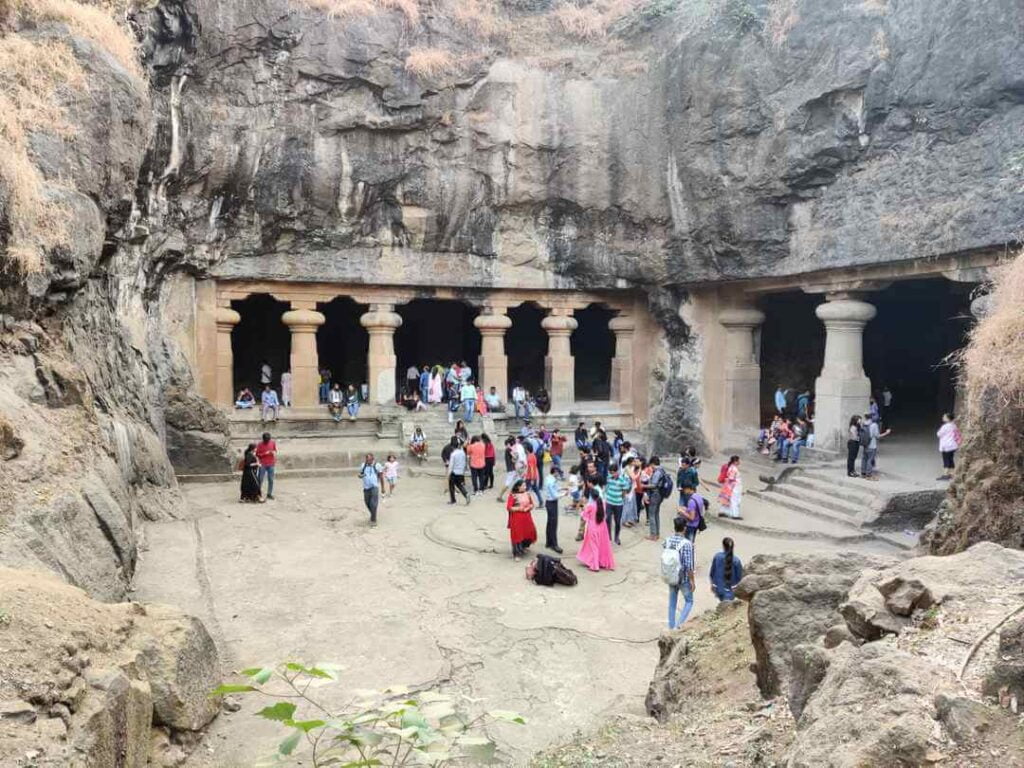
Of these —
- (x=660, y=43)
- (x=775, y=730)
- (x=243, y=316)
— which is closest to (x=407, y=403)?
(x=243, y=316)

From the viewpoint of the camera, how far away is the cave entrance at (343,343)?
20891mm

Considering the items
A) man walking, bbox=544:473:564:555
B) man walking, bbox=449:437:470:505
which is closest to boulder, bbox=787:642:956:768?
man walking, bbox=544:473:564:555

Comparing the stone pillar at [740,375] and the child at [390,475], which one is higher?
the stone pillar at [740,375]

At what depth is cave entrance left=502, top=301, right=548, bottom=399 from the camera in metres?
22.1

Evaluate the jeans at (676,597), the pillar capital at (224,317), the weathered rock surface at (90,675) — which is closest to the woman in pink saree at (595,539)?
the jeans at (676,597)

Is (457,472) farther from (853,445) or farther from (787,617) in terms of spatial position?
(787,617)

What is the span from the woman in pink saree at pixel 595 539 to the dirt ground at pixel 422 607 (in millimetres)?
176

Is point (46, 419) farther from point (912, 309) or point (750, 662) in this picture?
point (912, 309)

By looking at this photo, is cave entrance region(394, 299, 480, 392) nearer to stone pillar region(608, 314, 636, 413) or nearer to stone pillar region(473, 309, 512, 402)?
stone pillar region(473, 309, 512, 402)

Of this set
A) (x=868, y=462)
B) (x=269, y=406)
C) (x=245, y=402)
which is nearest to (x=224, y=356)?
(x=245, y=402)

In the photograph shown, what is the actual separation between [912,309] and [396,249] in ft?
42.9

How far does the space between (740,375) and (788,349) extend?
338cm

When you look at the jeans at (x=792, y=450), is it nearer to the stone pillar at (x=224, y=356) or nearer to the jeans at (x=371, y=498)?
the jeans at (x=371, y=498)

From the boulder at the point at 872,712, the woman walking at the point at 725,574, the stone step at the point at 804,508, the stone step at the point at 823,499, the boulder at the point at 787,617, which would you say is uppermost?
the boulder at the point at 872,712
